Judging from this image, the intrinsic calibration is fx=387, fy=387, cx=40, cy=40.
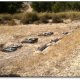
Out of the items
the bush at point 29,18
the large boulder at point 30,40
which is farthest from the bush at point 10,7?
the large boulder at point 30,40

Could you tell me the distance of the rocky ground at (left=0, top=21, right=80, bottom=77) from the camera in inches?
179

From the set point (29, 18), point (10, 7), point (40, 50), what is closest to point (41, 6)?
point (29, 18)

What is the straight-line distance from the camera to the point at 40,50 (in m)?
4.62

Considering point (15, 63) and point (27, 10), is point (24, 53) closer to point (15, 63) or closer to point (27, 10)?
point (15, 63)

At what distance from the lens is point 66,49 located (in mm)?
4602

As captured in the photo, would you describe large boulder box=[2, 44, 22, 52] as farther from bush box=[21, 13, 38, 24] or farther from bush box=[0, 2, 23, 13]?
bush box=[0, 2, 23, 13]

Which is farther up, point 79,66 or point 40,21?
point 40,21

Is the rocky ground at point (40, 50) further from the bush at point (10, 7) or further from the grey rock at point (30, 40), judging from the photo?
the bush at point (10, 7)

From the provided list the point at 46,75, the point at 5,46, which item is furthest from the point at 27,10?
the point at 46,75

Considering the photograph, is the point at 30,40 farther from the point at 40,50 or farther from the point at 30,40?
the point at 40,50

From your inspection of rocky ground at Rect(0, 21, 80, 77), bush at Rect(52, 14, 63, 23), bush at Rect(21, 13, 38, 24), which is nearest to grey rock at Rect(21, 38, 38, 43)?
rocky ground at Rect(0, 21, 80, 77)

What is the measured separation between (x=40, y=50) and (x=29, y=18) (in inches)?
16.5

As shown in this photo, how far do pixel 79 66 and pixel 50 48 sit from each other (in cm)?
41

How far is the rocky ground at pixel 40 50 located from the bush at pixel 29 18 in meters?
0.06
